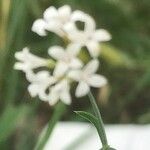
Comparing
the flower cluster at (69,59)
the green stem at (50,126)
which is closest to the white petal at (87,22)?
the flower cluster at (69,59)

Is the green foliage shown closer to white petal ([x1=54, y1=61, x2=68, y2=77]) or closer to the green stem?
the green stem

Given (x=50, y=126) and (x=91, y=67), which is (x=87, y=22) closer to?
(x=91, y=67)

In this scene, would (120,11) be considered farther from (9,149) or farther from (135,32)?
(9,149)

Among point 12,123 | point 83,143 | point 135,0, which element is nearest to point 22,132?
point 83,143

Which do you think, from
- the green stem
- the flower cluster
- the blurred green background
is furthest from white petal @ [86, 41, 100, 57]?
the blurred green background

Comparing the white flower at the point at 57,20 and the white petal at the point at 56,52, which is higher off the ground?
the white flower at the point at 57,20

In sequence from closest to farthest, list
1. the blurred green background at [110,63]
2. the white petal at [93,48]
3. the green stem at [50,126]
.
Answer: the white petal at [93,48], the green stem at [50,126], the blurred green background at [110,63]

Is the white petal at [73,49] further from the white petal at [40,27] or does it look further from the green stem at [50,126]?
the green stem at [50,126]
